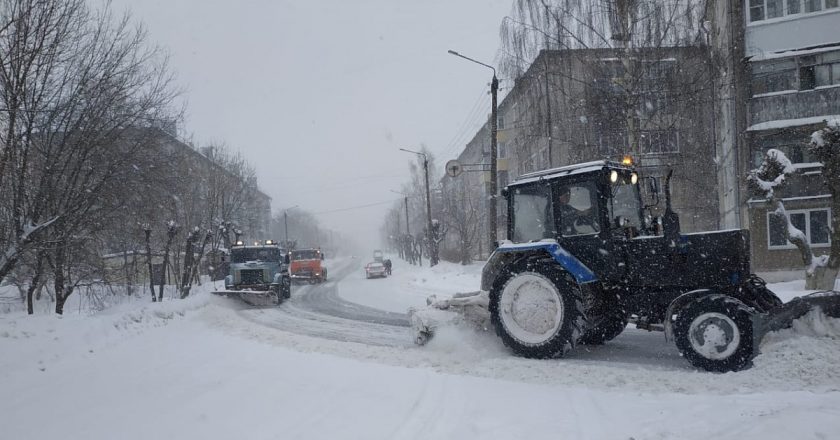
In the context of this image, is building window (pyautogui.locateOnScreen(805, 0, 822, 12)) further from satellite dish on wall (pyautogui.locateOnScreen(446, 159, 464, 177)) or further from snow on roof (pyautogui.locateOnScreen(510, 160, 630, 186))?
snow on roof (pyautogui.locateOnScreen(510, 160, 630, 186))

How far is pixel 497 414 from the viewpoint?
4.48 meters

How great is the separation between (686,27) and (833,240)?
23.7 feet

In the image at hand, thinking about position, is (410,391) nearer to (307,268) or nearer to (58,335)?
(58,335)

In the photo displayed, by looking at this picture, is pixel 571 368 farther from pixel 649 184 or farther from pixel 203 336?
pixel 203 336

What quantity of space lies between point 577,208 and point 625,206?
26.1 inches

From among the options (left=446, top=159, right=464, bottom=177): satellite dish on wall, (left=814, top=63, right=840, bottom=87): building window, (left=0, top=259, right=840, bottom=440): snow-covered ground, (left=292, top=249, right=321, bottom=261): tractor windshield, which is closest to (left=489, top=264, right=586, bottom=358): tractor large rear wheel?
(left=0, top=259, right=840, bottom=440): snow-covered ground

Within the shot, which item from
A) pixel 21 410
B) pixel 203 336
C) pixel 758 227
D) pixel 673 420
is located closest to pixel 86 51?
pixel 203 336

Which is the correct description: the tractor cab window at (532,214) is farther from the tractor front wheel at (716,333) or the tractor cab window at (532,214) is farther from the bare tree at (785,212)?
the bare tree at (785,212)

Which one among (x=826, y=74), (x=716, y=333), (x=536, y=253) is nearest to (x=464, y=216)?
(x=826, y=74)

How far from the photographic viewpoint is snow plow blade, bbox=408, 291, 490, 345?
7.49 meters

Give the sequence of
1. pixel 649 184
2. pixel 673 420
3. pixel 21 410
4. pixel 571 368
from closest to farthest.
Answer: pixel 673 420 < pixel 21 410 < pixel 571 368 < pixel 649 184

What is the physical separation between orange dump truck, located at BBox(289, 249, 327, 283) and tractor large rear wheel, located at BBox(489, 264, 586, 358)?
26.5 meters

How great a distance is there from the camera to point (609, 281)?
21.7ft

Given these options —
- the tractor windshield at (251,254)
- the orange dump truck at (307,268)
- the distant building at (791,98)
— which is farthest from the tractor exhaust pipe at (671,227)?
the orange dump truck at (307,268)
